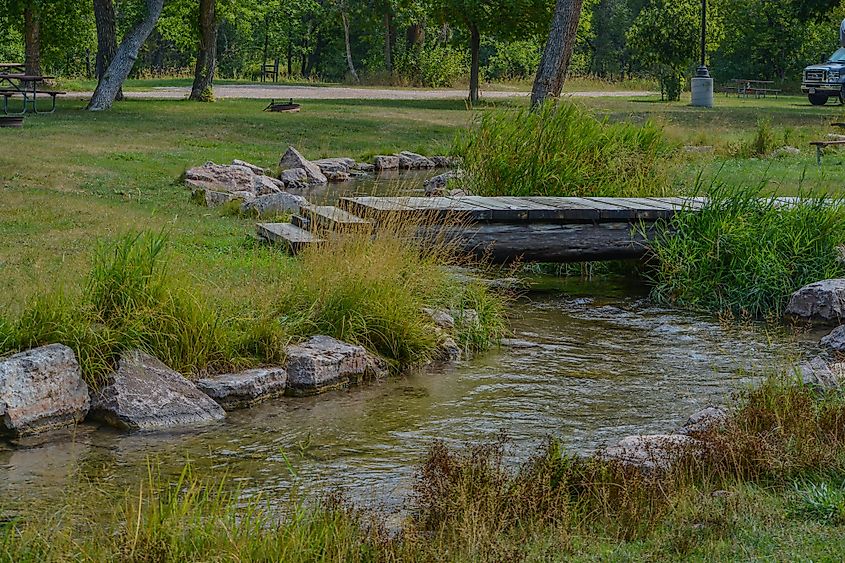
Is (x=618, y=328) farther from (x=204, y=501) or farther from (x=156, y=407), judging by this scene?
(x=204, y=501)

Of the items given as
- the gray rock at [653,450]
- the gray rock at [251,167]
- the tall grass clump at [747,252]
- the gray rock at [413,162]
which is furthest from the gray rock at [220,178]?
the gray rock at [653,450]

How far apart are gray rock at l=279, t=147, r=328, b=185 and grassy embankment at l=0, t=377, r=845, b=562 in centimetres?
1222

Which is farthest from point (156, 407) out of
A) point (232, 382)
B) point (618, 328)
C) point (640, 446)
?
point (618, 328)

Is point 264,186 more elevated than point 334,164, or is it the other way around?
point 334,164

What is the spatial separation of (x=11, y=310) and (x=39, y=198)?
20.2 ft

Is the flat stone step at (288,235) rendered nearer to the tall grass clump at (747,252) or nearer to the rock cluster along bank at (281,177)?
the rock cluster along bank at (281,177)

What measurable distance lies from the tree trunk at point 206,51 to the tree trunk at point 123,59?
3759 millimetres

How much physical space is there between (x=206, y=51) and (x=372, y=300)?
24466mm

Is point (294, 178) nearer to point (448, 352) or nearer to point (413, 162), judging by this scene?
point (413, 162)

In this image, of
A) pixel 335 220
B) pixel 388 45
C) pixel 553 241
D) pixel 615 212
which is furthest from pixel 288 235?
pixel 388 45

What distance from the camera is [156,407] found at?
6859 millimetres

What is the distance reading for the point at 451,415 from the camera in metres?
7.23

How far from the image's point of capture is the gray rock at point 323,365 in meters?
7.71

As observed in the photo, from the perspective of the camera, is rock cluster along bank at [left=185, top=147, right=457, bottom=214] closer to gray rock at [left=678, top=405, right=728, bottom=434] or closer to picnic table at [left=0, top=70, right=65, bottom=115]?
picnic table at [left=0, top=70, right=65, bottom=115]
